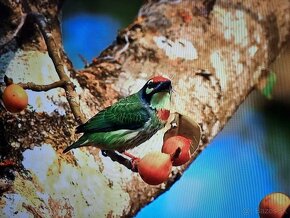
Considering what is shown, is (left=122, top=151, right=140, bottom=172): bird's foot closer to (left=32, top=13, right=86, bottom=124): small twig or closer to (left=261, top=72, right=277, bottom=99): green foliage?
(left=32, top=13, right=86, bottom=124): small twig

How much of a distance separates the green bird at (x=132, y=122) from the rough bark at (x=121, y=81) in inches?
1.8

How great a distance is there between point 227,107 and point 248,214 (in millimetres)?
265

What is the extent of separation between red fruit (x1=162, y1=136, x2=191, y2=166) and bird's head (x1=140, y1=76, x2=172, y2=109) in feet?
0.18

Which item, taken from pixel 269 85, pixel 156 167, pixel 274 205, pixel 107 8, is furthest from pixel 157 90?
pixel 107 8

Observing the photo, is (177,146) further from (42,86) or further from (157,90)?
(42,86)

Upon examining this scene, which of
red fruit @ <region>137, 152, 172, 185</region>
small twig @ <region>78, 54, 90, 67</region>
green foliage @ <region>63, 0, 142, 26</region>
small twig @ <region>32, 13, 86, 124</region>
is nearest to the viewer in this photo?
red fruit @ <region>137, 152, 172, 185</region>

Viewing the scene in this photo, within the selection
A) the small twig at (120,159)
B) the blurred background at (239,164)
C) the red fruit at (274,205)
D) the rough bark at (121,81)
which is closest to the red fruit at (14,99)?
the rough bark at (121,81)

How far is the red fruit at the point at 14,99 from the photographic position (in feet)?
2.72

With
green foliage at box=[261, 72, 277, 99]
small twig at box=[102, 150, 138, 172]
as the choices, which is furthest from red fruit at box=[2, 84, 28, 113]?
green foliage at box=[261, 72, 277, 99]

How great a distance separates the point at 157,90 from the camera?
2.66 ft

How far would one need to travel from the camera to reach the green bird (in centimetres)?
81

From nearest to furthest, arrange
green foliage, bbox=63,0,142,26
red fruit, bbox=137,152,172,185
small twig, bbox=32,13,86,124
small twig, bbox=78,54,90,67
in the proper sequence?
red fruit, bbox=137,152,172,185
small twig, bbox=32,13,86,124
small twig, bbox=78,54,90,67
green foliage, bbox=63,0,142,26

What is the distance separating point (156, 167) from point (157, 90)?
4.2 inches

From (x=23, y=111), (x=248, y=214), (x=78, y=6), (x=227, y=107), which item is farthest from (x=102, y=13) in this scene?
(x=248, y=214)
